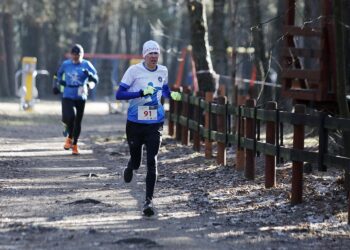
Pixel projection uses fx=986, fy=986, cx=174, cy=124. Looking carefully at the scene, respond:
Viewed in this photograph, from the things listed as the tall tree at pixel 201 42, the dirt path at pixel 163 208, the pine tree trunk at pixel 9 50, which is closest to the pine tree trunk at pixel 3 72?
the pine tree trunk at pixel 9 50

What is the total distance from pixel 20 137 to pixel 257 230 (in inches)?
575

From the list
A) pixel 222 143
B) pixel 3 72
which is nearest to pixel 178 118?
pixel 222 143

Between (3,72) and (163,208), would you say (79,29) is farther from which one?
(163,208)

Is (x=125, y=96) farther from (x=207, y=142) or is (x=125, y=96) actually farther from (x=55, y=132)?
(x=55, y=132)

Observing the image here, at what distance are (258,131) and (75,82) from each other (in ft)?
16.8

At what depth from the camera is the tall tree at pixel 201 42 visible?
2344 cm

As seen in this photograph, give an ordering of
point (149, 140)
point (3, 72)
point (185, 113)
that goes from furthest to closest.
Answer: point (3, 72)
point (185, 113)
point (149, 140)

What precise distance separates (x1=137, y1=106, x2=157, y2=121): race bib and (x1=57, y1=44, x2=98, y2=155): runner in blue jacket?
22.7 ft

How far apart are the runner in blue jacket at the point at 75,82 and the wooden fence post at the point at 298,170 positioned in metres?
7.17

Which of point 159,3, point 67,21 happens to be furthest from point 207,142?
point 159,3

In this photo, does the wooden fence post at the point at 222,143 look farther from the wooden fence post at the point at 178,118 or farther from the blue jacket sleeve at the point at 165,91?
the wooden fence post at the point at 178,118

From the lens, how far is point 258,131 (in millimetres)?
15055

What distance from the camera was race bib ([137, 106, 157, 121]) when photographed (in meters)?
12.1

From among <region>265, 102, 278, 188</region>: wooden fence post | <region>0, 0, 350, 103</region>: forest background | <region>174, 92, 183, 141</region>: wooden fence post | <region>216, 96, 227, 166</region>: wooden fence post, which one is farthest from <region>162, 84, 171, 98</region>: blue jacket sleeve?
<region>0, 0, 350, 103</region>: forest background
